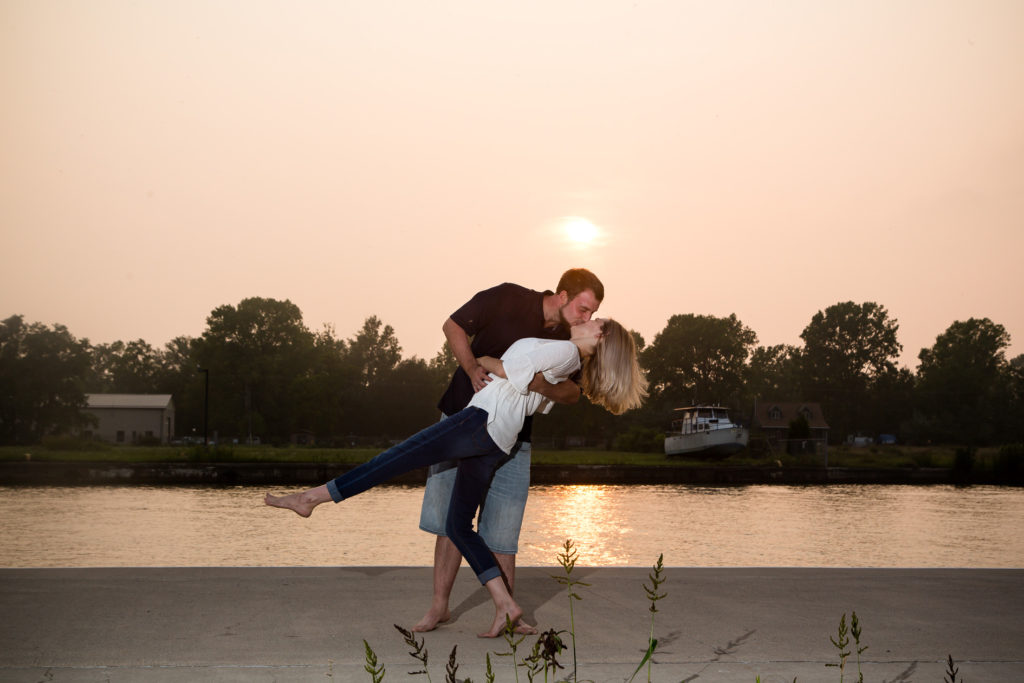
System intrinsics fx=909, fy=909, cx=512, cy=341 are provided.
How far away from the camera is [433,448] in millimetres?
3373

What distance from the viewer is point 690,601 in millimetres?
4000

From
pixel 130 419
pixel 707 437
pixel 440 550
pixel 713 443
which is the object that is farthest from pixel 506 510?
pixel 130 419

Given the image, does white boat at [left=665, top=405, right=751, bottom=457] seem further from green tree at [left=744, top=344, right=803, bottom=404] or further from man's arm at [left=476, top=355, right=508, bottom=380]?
man's arm at [left=476, top=355, right=508, bottom=380]

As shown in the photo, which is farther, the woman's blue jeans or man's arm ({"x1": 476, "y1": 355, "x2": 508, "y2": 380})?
man's arm ({"x1": 476, "y1": 355, "x2": 508, "y2": 380})

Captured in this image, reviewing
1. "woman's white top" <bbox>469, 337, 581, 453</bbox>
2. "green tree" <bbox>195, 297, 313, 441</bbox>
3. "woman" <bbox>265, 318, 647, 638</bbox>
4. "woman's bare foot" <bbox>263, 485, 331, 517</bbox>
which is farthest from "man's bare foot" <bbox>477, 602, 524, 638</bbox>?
"green tree" <bbox>195, 297, 313, 441</bbox>

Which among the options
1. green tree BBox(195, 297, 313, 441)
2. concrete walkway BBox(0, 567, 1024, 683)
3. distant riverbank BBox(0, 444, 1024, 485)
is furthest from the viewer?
green tree BBox(195, 297, 313, 441)

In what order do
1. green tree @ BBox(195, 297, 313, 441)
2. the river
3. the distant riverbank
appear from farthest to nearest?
green tree @ BBox(195, 297, 313, 441) → the distant riverbank → the river

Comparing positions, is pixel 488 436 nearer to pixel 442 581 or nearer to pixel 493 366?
pixel 493 366

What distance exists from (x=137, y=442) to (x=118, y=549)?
54.3 metres

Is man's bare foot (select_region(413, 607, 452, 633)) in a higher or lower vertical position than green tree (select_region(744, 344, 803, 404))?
lower

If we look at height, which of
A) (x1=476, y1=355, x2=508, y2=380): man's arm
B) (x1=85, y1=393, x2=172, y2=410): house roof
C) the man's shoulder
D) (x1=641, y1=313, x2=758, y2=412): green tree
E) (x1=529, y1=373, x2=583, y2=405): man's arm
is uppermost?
(x1=641, y1=313, x2=758, y2=412): green tree

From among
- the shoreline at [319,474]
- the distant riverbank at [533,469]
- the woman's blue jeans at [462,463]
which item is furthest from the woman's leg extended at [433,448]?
the distant riverbank at [533,469]

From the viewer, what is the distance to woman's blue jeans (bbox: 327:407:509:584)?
11.0 feet

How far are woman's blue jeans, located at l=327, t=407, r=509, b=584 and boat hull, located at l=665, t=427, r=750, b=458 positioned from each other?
49622 mm
